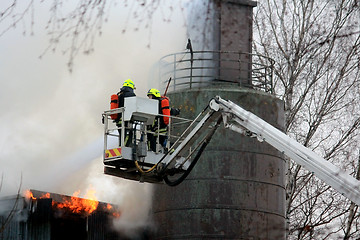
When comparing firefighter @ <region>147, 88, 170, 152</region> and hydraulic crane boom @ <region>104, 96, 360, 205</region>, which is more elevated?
firefighter @ <region>147, 88, 170, 152</region>

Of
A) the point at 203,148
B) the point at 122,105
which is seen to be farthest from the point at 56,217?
the point at 203,148

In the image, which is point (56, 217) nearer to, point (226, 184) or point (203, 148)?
point (226, 184)

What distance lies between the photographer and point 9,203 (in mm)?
16953

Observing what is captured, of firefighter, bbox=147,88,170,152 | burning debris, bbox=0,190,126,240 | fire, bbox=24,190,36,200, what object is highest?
firefighter, bbox=147,88,170,152

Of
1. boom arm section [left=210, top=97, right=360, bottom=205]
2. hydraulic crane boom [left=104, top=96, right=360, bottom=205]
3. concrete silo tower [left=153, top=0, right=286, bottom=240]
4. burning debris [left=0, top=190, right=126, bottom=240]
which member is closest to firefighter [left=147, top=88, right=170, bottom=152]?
hydraulic crane boom [left=104, top=96, right=360, bottom=205]

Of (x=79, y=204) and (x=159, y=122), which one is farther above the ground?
(x=159, y=122)

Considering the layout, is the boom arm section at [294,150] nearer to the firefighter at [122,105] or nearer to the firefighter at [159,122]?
the firefighter at [159,122]

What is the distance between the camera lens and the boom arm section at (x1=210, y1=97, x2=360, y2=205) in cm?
1010

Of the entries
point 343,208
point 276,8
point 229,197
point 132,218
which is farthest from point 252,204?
point 276,8

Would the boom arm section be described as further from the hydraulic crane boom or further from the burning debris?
the burning debris

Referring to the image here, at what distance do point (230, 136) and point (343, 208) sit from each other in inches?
260

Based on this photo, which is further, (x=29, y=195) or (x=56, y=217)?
(x=56, y=217)

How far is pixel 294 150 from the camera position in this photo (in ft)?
39.1

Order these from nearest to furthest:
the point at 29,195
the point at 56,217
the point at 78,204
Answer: the point at 29,195 → the point at 56,217 → the point at 78,204
